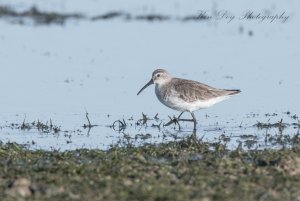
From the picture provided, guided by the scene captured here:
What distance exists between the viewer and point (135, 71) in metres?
20.4

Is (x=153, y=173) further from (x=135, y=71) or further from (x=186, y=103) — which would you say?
(x=135, y=71)

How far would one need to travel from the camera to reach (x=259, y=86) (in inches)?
736

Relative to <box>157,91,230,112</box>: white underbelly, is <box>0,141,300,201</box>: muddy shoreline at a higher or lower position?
lower

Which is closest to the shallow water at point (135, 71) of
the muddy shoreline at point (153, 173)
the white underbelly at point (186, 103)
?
the white underbelly at point (186, 103)

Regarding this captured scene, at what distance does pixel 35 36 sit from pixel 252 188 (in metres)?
17.3

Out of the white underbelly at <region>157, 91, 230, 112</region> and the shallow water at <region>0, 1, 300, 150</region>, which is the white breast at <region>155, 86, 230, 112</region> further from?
the shallow water at <region>0, 1, 300, 150</region>

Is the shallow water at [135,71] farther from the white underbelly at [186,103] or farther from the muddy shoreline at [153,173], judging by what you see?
the muddy shoreline at [153,173]

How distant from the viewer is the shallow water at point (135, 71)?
14617 mm

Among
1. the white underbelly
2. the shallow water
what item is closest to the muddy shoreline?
the shallow water

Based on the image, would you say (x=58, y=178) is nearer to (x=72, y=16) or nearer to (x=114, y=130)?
(x=114, y=130)

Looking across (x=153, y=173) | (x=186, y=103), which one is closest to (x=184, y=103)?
(x=186, y=103)

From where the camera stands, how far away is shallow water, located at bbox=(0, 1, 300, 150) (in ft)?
48.0

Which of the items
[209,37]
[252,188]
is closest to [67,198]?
[252,188]

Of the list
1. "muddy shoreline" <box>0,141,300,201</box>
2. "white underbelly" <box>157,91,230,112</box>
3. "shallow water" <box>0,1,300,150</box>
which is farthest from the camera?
"white underbelly" <box>157,91,230,112</box>
